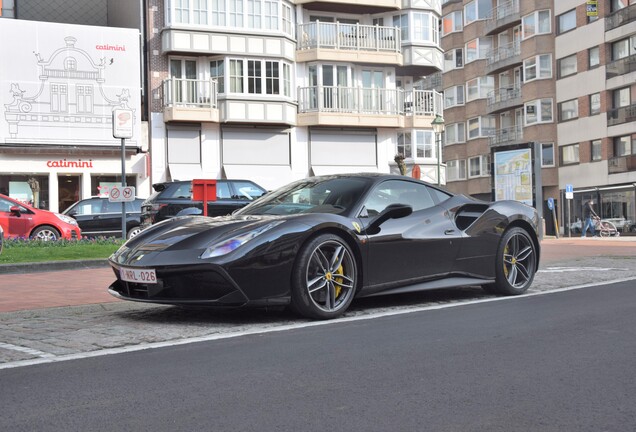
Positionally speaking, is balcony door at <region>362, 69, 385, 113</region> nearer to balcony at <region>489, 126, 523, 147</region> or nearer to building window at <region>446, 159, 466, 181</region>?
balcony at <region>489, 126, 523, 147</region>

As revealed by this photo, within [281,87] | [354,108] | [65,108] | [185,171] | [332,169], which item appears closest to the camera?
[65,108]

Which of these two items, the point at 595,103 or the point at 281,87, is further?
the point at 595,103

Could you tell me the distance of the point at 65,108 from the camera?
33.8m

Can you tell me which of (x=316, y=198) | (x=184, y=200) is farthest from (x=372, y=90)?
(x=316, y=198)

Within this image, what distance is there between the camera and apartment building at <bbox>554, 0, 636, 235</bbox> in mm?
49250

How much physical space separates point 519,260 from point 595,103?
4723 centimetres

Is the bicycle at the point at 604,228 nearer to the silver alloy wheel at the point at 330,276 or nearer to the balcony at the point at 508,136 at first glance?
the balcony at the point at 508,136

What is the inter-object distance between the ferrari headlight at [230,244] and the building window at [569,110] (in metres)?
51.1

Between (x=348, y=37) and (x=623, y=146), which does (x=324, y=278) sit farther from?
(x=623, y=146)

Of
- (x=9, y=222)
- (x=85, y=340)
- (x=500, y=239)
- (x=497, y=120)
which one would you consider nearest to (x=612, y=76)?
(x=497, y=120)

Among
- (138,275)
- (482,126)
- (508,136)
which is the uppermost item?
(482,126)

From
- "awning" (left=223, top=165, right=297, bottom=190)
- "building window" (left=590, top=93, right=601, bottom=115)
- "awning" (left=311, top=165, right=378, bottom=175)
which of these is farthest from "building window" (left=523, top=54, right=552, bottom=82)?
"awning" (left=223, top=165, right=297, bottom=190)

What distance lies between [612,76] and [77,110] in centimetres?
3312

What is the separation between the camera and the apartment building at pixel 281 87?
34.3m
